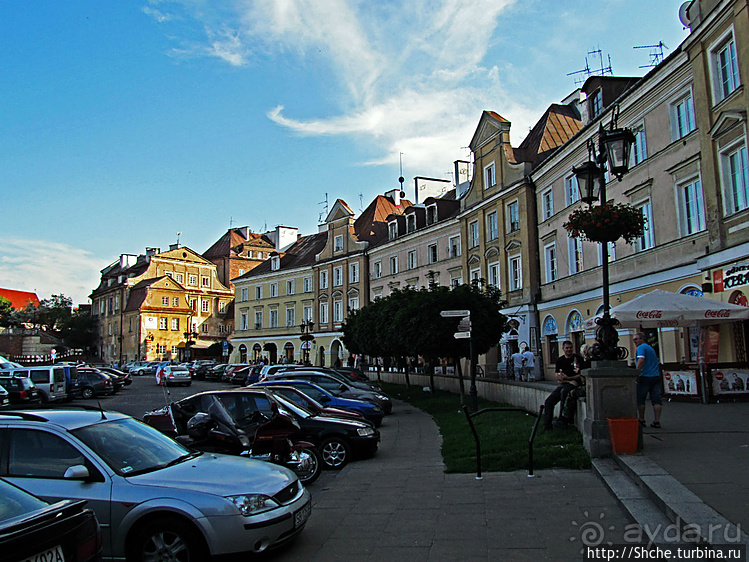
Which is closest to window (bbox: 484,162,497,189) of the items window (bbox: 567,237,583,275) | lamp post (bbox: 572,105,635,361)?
window (bbox: 567,237,583,275)

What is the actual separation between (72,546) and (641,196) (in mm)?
24033

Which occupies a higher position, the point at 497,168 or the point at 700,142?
the point at 497,168

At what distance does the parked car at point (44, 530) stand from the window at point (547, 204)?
30838mm

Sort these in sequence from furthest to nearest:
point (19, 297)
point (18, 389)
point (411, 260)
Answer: point (19, 297) → point (411, 260) → point (18, 389)

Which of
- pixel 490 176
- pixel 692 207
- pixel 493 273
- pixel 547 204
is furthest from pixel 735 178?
pixel 490 176

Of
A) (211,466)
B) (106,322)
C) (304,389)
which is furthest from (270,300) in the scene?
(211,466)

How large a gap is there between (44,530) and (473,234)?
38.4 metres

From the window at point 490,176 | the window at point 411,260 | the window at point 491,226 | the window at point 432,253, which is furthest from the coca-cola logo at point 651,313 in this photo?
the window at point 411,260

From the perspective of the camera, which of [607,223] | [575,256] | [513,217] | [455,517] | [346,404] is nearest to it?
[455,517]

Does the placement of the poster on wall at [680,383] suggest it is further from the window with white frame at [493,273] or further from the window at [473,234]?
the window at [473,234]

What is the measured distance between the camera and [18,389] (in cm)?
2575

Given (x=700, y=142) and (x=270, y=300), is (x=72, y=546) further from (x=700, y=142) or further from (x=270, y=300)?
(x=270, y=300)

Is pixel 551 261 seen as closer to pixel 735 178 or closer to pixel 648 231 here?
pixel 648 231

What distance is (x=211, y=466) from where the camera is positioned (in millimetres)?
6535
